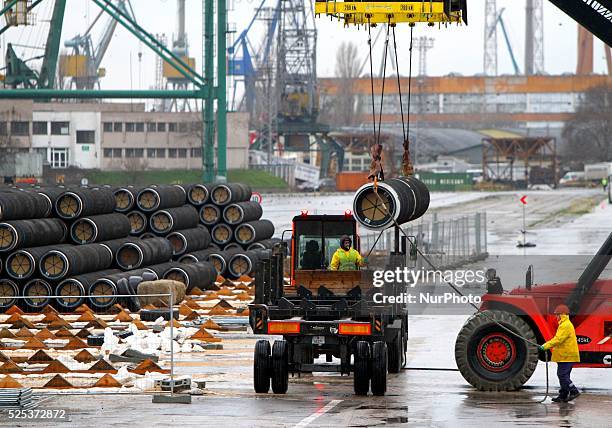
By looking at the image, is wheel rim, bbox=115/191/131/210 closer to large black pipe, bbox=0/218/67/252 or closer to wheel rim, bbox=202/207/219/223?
wheel rim, bbox=202/207/219/223

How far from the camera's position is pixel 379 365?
60.8ft

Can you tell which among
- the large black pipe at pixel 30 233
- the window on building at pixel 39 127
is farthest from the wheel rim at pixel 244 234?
the window on building at pixel 39 127

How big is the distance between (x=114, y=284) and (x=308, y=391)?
45.3 feet

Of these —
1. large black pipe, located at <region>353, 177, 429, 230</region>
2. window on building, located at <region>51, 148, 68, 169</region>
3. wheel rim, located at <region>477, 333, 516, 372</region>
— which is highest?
window on building, located at <region>51, 148, 68, 169</region>

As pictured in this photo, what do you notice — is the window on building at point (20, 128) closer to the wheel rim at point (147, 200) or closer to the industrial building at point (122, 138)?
the industrial building at point (122, 138)

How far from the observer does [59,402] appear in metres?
18.0

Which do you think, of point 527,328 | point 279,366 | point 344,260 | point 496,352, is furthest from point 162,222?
point 527,328

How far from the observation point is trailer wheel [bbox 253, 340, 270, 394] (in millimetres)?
18812

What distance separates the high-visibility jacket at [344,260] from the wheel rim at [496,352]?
303 cm

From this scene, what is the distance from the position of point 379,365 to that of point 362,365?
25 cm

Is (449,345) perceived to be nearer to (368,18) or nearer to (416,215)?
(416,215)

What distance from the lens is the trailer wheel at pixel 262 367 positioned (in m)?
18.8

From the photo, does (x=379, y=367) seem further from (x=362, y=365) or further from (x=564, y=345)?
(x=564, y=345)

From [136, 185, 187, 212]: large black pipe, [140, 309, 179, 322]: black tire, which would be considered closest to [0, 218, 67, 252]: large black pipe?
[140, 309, 179, 322]: black tire
